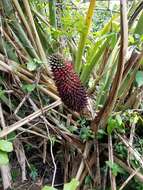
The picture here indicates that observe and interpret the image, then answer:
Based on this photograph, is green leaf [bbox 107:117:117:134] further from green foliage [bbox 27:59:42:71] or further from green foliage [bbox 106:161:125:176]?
green foliage [bbox 27:59:42:71]

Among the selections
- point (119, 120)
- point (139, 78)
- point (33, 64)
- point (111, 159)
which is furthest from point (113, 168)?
point (33, 64)

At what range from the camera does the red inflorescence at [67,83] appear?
1.11 m

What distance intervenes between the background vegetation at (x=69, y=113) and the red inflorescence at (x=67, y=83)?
0.06 m

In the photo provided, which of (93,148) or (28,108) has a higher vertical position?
(28,108)

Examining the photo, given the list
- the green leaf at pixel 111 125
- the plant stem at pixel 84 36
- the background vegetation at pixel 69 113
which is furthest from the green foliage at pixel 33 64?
the green leaf at pixel 111 125

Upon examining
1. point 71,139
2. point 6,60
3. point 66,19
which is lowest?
point 71,139

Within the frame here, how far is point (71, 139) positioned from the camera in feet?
3.77

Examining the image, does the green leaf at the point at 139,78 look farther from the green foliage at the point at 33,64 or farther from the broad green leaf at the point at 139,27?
the green foliage at the point at 33,64

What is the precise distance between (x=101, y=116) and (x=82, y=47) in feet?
0.88

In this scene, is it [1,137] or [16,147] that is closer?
[1,137]

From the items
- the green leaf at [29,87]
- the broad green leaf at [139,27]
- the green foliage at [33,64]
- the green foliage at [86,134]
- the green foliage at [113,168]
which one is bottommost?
the green foliage at [113,168]

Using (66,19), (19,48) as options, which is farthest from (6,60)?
(66,19)

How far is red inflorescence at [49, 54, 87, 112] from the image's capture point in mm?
1113

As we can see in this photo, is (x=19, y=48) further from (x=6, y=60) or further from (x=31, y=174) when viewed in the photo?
(x=31, y=174)
